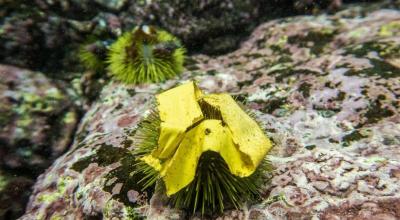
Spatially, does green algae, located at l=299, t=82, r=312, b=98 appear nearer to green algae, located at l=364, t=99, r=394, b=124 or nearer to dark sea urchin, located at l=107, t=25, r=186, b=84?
green algae, located at l=364, t=99, r=394, b=124

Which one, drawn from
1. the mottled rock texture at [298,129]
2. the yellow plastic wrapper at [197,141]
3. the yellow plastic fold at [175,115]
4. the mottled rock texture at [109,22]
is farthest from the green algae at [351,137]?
the mottled rock texture at [109,22]

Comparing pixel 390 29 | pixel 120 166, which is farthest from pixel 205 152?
pixel 390 29

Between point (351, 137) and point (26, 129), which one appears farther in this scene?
point (26, 129)

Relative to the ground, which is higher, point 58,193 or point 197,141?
point 197,141

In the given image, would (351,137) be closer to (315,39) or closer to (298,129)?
(298,129)

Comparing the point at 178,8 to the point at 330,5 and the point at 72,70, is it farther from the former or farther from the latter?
the point at 330,5

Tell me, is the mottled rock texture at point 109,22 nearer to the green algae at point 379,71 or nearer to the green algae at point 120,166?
the green algae at point 120,166
